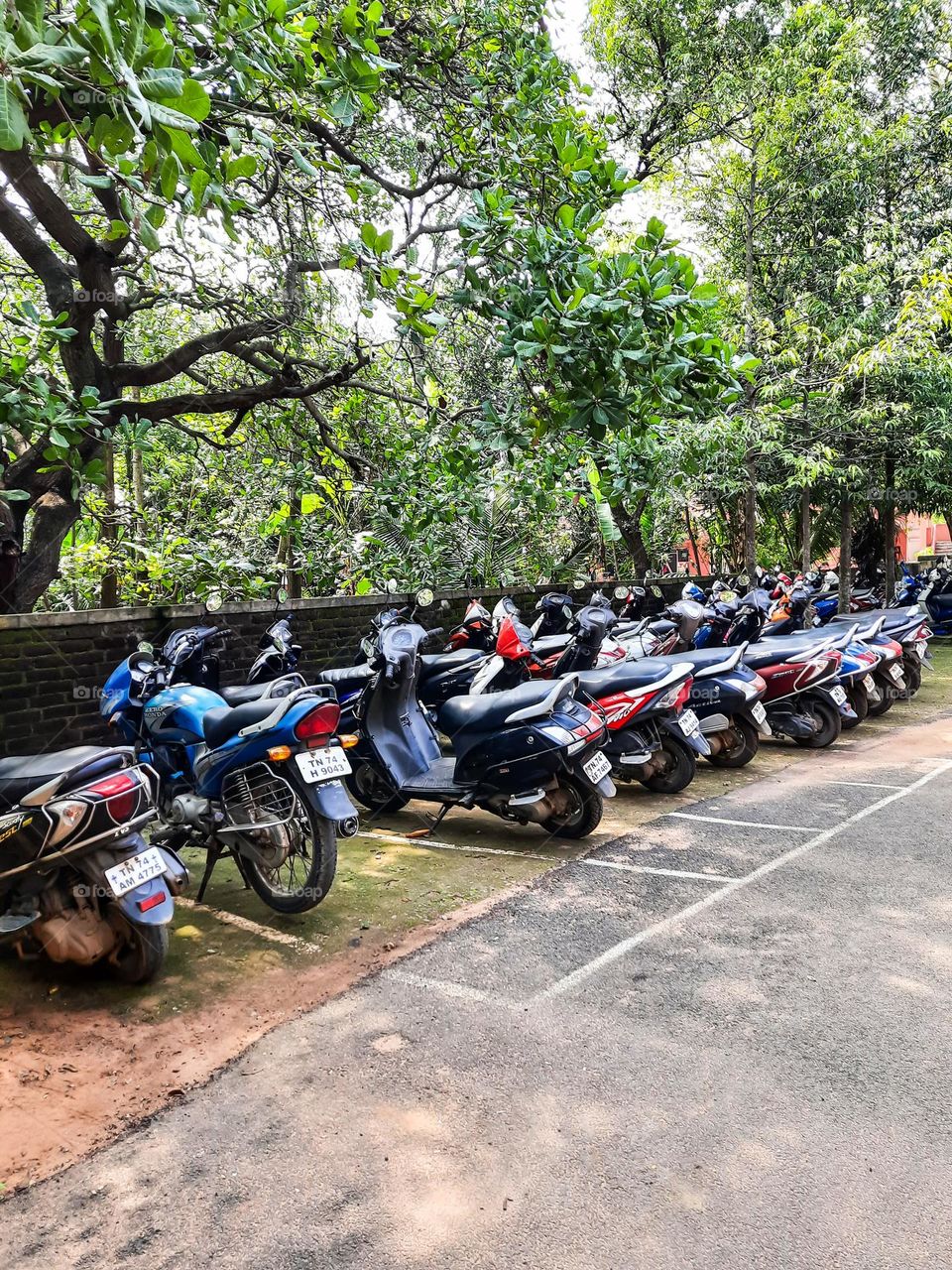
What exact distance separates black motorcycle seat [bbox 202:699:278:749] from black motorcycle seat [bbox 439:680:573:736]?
1.42m

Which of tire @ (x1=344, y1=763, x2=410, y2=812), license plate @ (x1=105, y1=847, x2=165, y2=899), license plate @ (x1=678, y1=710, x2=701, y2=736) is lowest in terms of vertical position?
tire @ (x1=344, y1=763, x2=410, y2=812)

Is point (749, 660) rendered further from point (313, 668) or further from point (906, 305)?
point (906, 305)

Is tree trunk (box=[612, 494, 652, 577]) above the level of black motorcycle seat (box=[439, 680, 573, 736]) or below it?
above

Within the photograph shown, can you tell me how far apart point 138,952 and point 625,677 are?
11.6 feet

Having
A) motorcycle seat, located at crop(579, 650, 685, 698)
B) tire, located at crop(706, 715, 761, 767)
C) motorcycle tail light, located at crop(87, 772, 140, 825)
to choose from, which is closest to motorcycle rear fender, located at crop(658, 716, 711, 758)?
motorcycle seat, located at crop(579, 650, 685, 698)

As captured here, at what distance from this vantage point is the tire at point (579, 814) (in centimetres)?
514

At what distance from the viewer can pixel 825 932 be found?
389 centimetres

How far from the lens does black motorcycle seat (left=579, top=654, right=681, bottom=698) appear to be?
19.5 ft

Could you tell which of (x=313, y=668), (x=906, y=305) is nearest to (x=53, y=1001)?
(x=313, y=668)

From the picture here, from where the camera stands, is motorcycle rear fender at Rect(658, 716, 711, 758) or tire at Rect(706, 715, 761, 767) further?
tire at Rect(706, 715, 761, 767)

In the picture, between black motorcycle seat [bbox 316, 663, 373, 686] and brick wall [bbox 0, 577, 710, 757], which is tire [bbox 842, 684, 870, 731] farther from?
brick wall [bbox 0, 577, 710, 757]

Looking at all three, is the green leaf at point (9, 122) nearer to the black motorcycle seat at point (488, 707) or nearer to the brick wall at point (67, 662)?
the black motorcycle seat at point (488, 707)

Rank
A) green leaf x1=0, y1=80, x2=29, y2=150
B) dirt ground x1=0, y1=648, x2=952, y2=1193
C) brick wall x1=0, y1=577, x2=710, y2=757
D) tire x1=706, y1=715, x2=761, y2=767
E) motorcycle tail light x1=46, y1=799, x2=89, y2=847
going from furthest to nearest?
tire x1=706, y1=715, x2=761, y2=767 < brick wall x1=0, y1=577, x2=710, y2=757 < motorcycle tail light x1=46, y1=799, x2=89, y2=847 < dirt ground x1=0, y1=648, x2=952, y2=1193 < green leaf x1=0, y1=80, x2=29, y2=150

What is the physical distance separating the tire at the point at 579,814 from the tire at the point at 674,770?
1.23 meters
